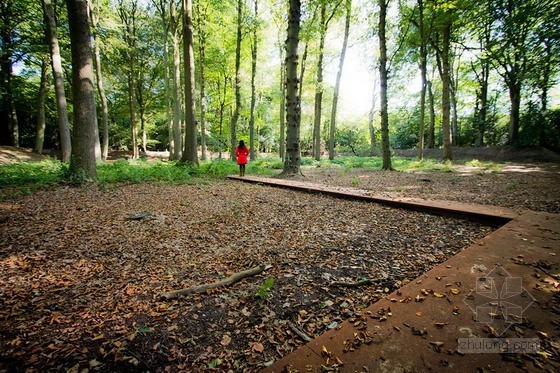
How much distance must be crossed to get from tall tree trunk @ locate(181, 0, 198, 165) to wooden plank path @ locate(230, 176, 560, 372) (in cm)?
1075

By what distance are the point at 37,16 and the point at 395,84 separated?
2881cm

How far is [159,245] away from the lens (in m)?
3.46

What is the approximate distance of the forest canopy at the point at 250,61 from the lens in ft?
35.4

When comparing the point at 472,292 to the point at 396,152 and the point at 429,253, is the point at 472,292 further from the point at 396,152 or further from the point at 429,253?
the point at 396,152

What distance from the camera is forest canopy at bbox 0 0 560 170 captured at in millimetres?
10781

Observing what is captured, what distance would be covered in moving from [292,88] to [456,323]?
9.13m

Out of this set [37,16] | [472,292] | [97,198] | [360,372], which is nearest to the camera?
[360,372]

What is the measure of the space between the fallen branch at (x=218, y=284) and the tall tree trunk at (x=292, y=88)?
741 cm

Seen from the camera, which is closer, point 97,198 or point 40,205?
point 40,205

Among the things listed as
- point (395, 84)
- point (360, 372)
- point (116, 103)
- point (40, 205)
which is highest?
point (395, 84)

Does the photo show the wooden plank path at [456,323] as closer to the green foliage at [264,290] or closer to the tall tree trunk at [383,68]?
the green foliage at [264,290]

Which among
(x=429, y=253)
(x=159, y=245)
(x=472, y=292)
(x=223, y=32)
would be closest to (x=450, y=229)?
(x=429, y=253)

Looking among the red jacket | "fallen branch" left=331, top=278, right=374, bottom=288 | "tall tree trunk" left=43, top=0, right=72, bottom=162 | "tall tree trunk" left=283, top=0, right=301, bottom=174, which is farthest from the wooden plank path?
"tall tree trunk" left=43, top=0, right=72, bottom=162

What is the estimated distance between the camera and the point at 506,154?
53.3ft
